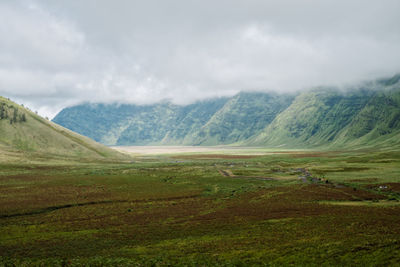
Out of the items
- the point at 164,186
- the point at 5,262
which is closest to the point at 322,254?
the point at 5,262

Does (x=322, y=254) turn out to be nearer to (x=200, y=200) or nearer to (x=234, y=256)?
(x=234, y=256)

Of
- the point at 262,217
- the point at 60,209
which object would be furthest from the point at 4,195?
the point at 262,217

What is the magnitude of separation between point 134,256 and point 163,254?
127 inches

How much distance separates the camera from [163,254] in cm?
3048

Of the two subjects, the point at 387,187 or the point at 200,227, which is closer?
the point at 200,227

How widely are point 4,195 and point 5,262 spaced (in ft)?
153

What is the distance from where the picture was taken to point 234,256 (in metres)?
29.4

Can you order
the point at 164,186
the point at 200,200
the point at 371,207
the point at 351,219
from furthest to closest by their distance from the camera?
the point at 164,186 → the point at 200,200 → the point at 371,207 → the point at 351,219

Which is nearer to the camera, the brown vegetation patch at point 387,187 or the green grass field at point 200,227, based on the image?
the green grass field at point 200,227

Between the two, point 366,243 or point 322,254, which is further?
point 366,243

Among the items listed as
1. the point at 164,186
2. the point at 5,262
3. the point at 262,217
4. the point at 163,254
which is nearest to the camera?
the point at 5,262

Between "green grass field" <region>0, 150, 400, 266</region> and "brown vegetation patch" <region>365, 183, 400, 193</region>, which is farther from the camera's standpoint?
"brown vegetation patch" <region>365, 183, 400, 193</region>

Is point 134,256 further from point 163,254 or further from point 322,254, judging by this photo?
point 322,254

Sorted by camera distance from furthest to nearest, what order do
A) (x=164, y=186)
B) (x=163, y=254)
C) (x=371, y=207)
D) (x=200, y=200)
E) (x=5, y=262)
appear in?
Answer: (x=164, y=186) → (x=200, y=200) → (x=371, y=207) → (x=163, y=254) → (x=5, y=262)
